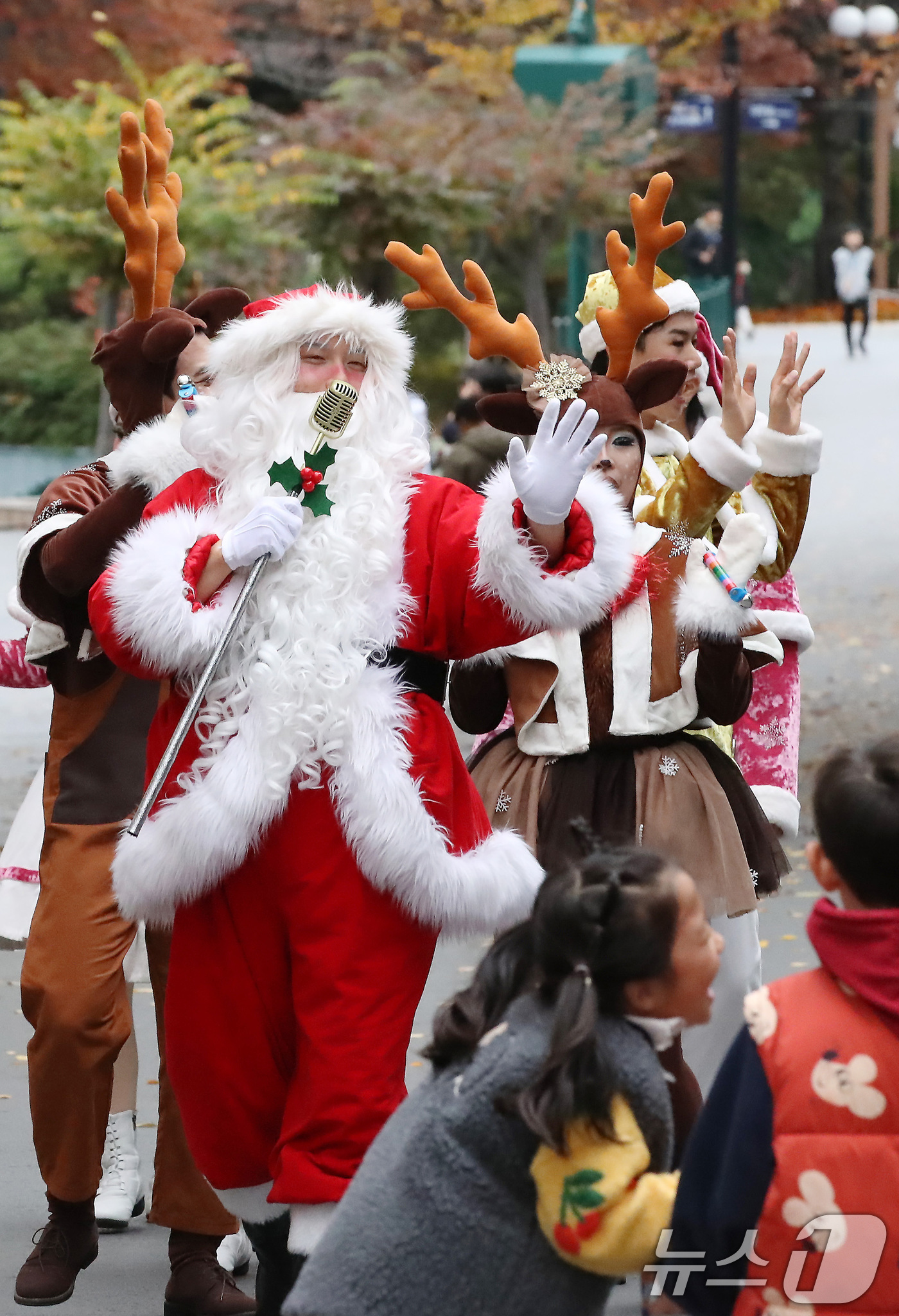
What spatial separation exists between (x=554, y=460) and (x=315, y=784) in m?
0.69

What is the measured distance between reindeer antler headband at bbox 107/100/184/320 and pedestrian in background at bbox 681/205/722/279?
70.2 feet

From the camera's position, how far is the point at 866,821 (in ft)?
7.68

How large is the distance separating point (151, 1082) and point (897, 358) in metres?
24.8

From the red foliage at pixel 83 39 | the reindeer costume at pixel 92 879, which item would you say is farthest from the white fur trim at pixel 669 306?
the red foliage at pixel 83 39

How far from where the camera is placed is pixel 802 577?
15.8 m

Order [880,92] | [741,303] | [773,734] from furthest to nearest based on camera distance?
[880,92], [741,303], [773,734]

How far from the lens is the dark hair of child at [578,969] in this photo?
2311 mm

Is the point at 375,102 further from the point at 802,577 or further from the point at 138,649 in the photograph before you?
the point at 138,649

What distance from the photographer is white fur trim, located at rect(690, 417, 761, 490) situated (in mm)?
3545

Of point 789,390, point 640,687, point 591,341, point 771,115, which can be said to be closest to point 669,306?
point 591,341

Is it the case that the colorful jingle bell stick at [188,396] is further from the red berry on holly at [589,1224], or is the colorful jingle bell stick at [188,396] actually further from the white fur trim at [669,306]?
the red berry on holly at [589,1224]

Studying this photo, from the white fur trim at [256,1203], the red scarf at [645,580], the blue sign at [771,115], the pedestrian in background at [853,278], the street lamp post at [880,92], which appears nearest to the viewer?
the white fur trim at [256,1203]

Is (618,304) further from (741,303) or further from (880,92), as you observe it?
(880,92)

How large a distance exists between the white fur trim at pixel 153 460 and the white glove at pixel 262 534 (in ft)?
1.49
